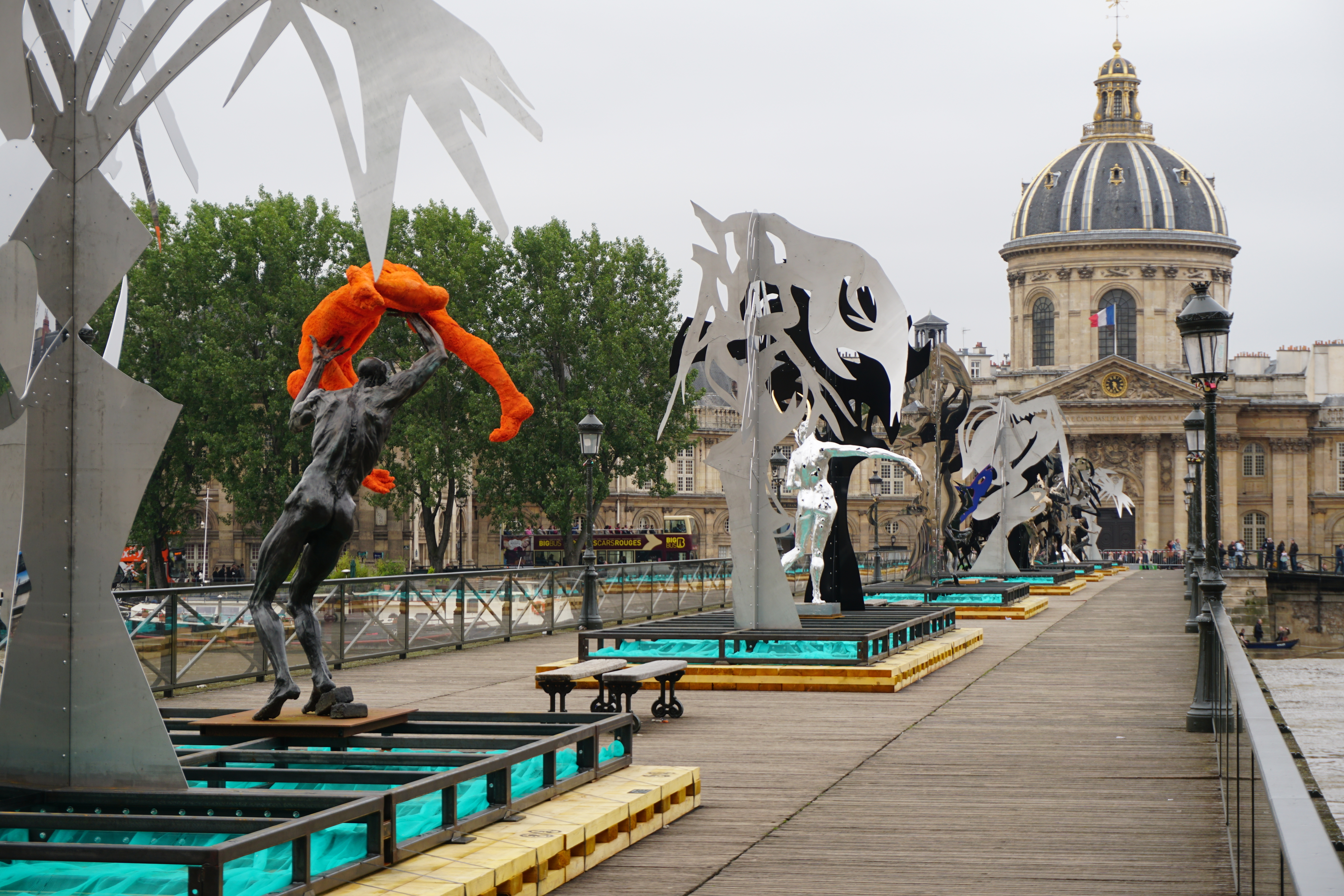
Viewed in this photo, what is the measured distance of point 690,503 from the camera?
316 ft

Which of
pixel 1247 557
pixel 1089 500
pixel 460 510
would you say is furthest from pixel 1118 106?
pixel 460 510

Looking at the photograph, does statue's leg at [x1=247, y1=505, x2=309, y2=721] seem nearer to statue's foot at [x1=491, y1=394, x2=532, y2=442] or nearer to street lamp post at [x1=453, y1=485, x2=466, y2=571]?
statue's foot at [x1=491, y1=394, x2=532, y2=442]

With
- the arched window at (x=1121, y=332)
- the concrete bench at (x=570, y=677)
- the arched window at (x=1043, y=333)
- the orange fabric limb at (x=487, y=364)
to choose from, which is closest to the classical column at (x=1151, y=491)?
the arched window at (x=1121, y=332)

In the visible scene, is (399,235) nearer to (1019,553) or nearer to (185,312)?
(185,312)

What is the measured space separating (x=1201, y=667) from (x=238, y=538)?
2670 inches

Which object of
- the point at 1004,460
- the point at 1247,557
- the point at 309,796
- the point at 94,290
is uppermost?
the point at 1004,460

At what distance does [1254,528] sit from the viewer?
334 ft

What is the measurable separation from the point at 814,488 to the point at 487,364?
11.8 metres

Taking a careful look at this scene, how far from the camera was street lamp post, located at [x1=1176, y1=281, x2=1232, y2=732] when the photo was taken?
40.0ft

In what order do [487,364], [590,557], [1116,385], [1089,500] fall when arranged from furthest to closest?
[1116,385] < [1089,500] < [590,557] < [487,364]

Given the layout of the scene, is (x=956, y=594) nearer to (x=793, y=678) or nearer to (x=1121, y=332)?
(x=793, y=678)

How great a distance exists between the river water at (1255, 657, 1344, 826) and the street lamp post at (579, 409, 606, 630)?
30.2 ft

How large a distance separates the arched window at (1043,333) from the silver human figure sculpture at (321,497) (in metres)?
102

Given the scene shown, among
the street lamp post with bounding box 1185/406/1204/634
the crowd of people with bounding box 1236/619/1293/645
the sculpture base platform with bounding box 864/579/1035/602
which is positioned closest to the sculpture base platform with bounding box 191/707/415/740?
the street lamp post with bounding box 1185/406/1204/634
